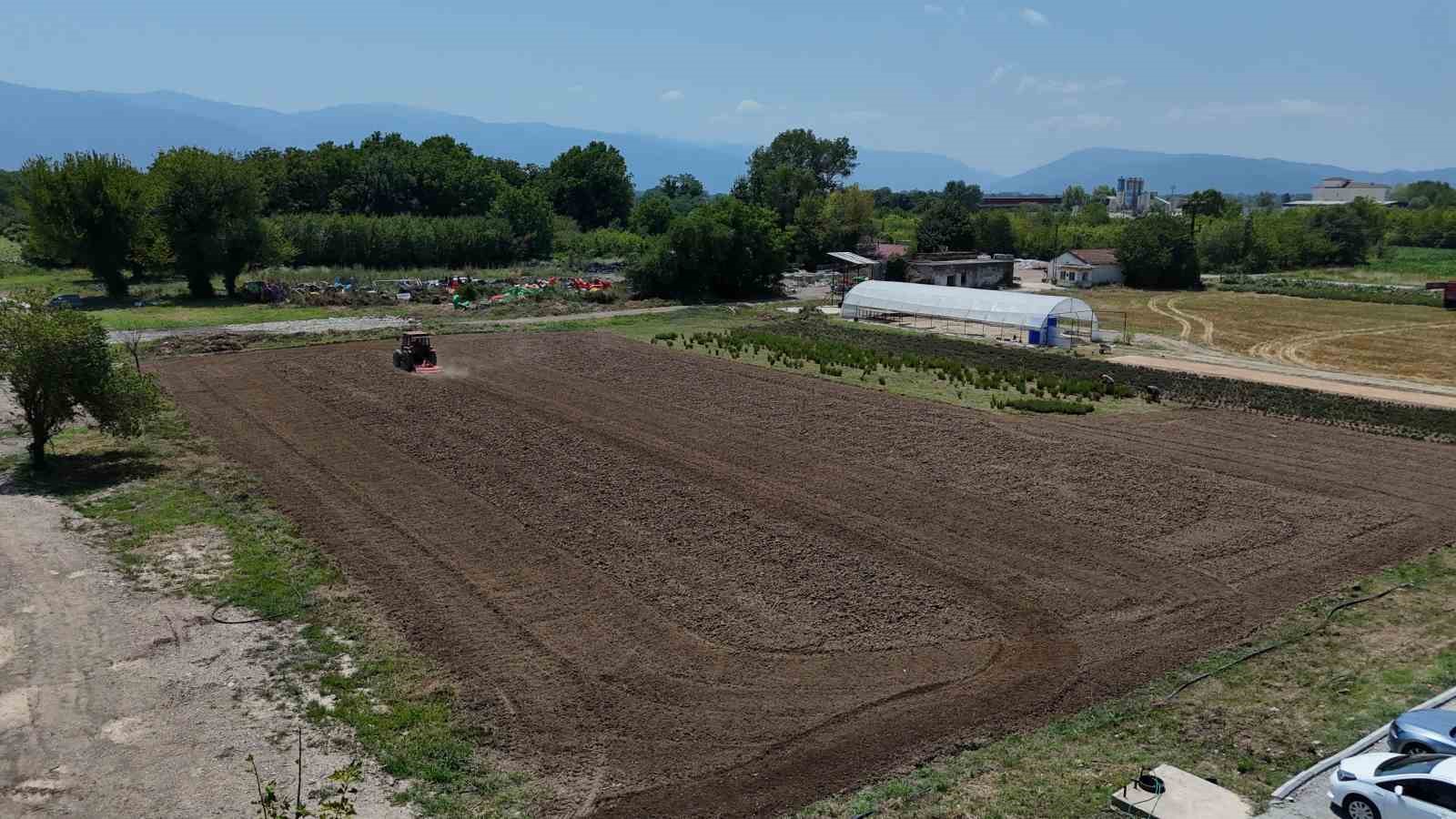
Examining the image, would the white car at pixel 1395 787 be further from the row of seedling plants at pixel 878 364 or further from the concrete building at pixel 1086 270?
the concrete building at pixel 1086 270

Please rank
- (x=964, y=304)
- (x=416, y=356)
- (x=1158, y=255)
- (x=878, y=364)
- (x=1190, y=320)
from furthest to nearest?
(x=1158, y=255)
(x=1190, y=320)
(x=964, y=304)
(x=878, y=364)
(x=416, y=356)

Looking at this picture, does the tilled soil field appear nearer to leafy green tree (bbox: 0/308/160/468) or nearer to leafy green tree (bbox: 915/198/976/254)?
leafy green tree (bbox: 0/308/160/468)

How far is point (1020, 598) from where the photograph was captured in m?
19.4

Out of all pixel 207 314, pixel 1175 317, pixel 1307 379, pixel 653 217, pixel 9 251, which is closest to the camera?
pixel 1307 379

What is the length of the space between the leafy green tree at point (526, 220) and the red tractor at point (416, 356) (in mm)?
50195

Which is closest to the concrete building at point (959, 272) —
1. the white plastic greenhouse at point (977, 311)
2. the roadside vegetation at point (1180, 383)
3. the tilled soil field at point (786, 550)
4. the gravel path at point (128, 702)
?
the white plastic greenhouse at point (977, 311)

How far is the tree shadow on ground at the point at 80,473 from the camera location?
25625 millimetres

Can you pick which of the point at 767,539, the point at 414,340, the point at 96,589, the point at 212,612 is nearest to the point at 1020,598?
the point at 767,539

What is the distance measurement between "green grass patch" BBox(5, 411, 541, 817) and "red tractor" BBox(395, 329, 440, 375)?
37.4 feet

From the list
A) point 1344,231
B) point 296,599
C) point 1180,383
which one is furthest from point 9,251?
point 1344,231

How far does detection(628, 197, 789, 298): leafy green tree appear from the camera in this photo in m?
68.1

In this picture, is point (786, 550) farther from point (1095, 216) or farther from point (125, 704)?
point (1095, 216)

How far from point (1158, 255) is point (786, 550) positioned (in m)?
72.5

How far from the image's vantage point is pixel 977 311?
5700cm
